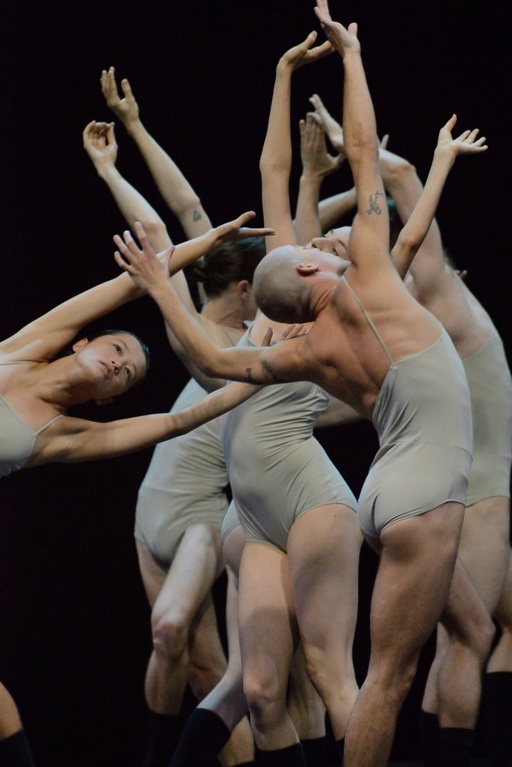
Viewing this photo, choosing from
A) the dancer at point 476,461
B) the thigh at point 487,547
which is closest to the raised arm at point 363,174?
the dancer at point 476,461

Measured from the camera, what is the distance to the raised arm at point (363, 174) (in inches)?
98.0

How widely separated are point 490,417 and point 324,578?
0.88 meters

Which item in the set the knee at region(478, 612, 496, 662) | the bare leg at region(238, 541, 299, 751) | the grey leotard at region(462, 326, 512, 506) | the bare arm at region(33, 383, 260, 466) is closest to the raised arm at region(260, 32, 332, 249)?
the bare arm at region(33, 383, 260, 466)

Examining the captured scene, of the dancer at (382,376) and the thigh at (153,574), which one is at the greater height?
the dancer at (382,376)

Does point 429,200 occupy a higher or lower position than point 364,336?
higher

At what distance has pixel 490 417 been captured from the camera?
10.8 ft

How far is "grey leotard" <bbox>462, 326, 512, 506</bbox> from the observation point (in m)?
3.25

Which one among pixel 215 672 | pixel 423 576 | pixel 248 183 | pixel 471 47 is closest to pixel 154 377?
pixel 248 183

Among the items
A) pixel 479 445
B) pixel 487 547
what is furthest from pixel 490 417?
pixel 487 547

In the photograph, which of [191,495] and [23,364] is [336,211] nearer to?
[191,495]

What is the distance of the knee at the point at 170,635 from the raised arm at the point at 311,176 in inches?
48.3

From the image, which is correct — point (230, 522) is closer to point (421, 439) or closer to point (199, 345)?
point (199, 345)

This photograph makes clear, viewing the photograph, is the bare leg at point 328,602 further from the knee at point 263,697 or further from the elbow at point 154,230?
the elbow at point 154,230

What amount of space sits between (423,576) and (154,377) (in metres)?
2.43
